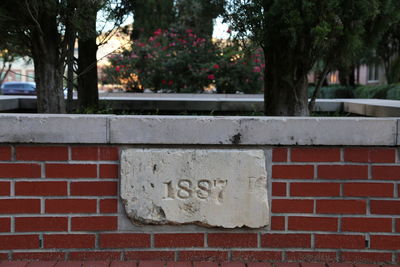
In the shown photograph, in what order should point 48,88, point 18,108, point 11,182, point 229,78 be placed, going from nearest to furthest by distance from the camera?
point 11,182
point 48,88
point 18,108
point 229,78

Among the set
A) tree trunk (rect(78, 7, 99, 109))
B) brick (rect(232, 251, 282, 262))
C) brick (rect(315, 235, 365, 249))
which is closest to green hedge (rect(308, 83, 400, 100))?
tree trunk (rect(78, 7, 99, 109))

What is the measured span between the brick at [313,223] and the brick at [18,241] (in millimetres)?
1694

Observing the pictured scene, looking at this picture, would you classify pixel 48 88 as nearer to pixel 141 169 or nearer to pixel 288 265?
pixel 141 169

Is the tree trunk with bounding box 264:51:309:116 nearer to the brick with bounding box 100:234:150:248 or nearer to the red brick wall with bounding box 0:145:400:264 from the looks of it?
the red brick wall with bounding box 0:145:400:264

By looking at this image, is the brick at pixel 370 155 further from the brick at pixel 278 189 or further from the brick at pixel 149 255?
the brick at pixel 149 255

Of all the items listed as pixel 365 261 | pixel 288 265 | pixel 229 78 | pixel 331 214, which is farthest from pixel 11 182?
pixel 229 78

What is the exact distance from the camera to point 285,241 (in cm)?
317

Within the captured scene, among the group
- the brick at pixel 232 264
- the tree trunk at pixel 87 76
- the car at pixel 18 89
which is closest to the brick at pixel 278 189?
the brick at pixel 232 264

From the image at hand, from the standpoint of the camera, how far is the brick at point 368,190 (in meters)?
3.12

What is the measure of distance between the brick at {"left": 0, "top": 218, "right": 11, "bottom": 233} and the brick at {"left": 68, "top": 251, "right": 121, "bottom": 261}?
0.44 m

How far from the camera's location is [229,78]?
11.7 metres

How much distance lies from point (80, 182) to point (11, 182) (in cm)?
44

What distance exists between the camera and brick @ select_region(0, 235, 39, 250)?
3.11 m

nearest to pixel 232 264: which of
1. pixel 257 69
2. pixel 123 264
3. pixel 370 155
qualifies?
pixel 123 264
